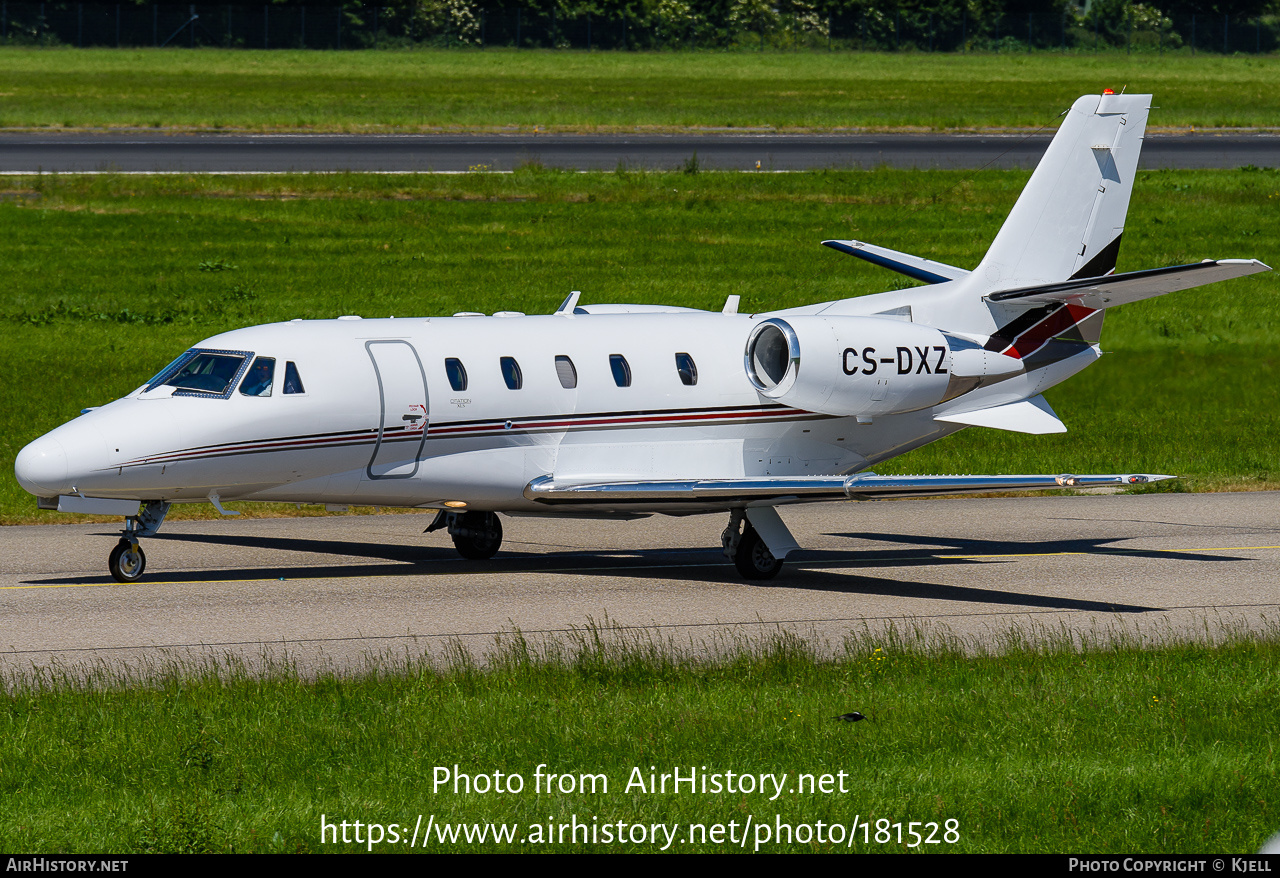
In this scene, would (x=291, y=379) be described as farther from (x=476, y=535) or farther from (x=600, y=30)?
(x=600, y=30)

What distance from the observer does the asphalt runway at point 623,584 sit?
16.3 metres

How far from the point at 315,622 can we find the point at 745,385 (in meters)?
6.48

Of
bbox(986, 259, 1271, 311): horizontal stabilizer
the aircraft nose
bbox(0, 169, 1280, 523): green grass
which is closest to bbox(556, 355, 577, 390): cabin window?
the aircraft nose

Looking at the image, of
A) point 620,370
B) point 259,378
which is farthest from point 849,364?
point 259,378

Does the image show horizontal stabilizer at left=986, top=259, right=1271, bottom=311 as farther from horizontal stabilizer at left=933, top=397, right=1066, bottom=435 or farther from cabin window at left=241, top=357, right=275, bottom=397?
cabin window at left=241, top=357, right=275, bottom=397

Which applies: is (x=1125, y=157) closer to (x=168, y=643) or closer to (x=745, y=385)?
(x=745, y=385)

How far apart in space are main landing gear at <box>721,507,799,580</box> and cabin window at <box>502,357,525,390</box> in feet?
9.90

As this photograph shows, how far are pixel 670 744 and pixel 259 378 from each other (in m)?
8.31

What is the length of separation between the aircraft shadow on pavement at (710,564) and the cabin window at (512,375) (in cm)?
241

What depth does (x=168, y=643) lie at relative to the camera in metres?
15.7

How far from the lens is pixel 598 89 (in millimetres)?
83375

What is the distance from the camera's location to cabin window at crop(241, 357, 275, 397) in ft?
59.9

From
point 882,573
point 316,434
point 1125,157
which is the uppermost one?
point 1125,157

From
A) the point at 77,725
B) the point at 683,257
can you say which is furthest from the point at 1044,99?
the point at 77,725
